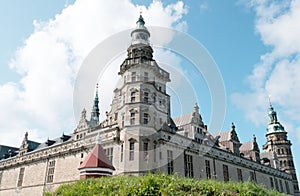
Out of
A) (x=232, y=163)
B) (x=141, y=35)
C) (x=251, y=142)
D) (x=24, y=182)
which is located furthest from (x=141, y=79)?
(x=251, y=142)

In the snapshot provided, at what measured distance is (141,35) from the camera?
1433 inches

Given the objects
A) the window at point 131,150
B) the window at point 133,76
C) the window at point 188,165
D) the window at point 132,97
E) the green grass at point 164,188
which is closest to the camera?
the green grass at point 164,188

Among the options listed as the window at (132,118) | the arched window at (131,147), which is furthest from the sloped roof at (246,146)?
the arched window at (131,147)

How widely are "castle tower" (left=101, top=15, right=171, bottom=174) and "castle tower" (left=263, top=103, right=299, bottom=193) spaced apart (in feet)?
130

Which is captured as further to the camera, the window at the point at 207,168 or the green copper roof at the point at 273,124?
the green copper roof at the point at 273,124

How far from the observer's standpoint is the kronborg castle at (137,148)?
28141 millimetres

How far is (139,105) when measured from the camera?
29.5m

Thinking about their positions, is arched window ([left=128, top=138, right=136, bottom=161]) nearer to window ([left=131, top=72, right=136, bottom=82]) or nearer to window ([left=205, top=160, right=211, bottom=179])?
window ([left=131, top=72, right=136, bottom=82])

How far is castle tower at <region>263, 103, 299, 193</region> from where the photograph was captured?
6253 cm

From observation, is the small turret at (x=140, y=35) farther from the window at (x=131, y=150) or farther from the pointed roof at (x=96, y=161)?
the pointed roof at (x=96, y=161)

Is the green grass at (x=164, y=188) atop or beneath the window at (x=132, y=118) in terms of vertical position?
beneath

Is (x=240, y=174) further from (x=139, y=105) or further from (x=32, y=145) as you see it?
(x=32, y=145)

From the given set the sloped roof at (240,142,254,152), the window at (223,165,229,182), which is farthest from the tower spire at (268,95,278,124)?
the window at (223,165,229,182)

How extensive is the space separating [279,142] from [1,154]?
6429cm
